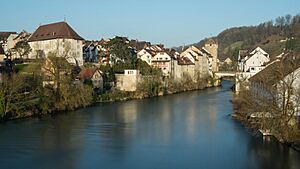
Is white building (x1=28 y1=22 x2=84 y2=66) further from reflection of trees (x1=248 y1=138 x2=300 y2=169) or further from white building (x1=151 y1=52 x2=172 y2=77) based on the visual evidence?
reflection of trees (x1=248 y1=138 x2=300 y2=169)

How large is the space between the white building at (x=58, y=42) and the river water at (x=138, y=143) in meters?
9.82

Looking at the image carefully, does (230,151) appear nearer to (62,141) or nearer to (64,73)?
(62,141)

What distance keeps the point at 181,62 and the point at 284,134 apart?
21346 millimetres

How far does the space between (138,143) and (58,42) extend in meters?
16.4

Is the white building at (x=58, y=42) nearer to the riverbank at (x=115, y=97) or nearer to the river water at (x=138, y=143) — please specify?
the riverbank at (x=115, y=97)

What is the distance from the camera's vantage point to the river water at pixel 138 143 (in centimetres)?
923

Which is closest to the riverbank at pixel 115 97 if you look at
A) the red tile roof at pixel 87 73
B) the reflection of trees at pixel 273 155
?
the red tile roof at pixel 87 73

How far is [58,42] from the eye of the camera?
25.9 m

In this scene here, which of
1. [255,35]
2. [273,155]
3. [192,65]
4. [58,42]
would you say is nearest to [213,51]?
[192,65]

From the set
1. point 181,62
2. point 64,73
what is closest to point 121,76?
point 64,73

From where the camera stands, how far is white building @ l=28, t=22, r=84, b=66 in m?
25.6

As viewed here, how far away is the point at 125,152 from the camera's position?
10242 mm

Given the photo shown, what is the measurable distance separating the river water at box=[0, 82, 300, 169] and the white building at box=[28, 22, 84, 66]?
9815mm

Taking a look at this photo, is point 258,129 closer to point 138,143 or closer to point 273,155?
point 273,155
